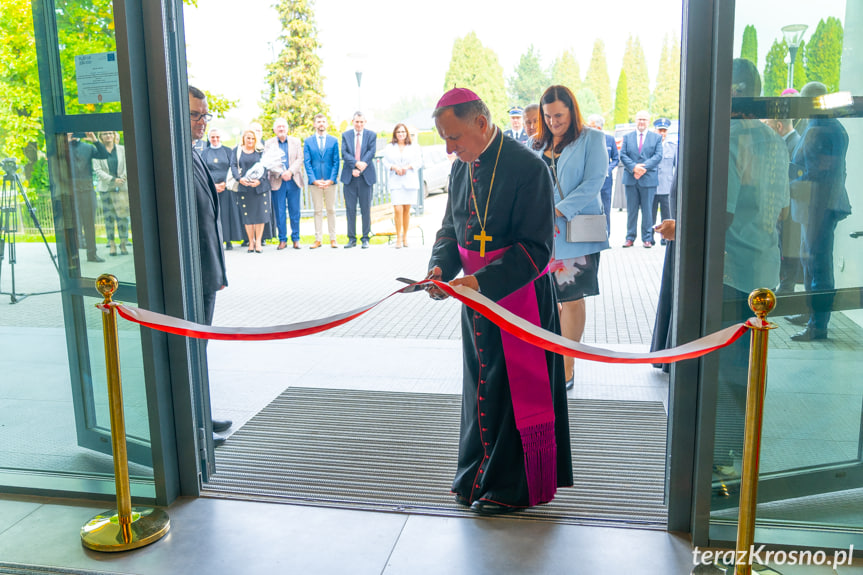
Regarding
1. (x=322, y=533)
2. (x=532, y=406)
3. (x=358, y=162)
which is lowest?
(x=322, y=533)

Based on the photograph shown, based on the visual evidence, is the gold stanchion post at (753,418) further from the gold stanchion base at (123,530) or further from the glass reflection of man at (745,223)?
the gold stanchion base at (123,530)

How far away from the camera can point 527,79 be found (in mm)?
35938

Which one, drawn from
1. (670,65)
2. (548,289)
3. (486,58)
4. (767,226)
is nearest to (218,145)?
(548,289)

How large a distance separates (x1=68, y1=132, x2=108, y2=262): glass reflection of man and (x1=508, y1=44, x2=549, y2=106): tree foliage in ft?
109

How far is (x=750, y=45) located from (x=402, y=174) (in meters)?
8.83

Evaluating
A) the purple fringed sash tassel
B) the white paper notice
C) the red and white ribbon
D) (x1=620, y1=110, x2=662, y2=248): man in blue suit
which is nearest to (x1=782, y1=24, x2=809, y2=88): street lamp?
the red and white ribbon

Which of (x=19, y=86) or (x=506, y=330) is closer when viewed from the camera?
(x=506, y=330)

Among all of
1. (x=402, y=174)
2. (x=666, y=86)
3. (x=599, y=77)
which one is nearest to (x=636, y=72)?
(x=599, y=77)

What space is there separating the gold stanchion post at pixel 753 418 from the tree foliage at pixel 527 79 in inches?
1330

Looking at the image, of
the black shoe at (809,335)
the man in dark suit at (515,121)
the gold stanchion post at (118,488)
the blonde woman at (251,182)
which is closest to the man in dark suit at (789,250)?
the black shoe at (809,335)

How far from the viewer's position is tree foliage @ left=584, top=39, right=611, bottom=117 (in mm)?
36928

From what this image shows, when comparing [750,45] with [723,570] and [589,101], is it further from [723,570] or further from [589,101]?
[589,101]

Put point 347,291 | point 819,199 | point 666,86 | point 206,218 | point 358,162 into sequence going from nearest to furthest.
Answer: point 819,199
point 206,218
point 347,291
point 358,162
point 666,86

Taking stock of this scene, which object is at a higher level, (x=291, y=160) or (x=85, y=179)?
(x=291, y=160)
